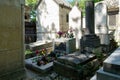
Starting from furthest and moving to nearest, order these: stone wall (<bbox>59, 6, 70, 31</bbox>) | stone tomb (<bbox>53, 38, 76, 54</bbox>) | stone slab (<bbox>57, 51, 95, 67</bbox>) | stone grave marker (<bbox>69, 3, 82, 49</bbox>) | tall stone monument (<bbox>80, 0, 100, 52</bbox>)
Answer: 1. stone wall (<bbox>59, 6, 70, 31</bbox>)
2. stone grave marker (<bbox>69, 3, 82, 49</bbox>)
3. stone tomb (<bbox>53, 38, 76, 54</bbox>)
4. tall stone monument (<bbox>80, 0, 100, 52</bbox>)
5. stone slab (<bbox>57, 51, 95, 67</bbox>)

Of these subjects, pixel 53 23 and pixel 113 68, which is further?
pixel 53 23

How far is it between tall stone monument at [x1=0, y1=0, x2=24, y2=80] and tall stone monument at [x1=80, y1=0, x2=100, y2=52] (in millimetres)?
3082

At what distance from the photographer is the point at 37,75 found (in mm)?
5535

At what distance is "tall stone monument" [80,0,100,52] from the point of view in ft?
22.6

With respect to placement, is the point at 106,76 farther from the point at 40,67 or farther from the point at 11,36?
the point at 40,67

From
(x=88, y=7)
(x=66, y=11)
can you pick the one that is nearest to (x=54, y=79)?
(x=88, y=7)

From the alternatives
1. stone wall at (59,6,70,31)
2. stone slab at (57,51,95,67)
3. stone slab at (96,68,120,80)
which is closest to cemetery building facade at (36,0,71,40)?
stone wall at (59,6,70,31)

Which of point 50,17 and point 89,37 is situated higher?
point 50,17

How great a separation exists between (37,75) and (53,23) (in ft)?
41.7

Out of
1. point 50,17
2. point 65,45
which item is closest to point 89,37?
point 65,45

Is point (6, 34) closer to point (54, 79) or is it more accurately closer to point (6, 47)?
point (6, 47)

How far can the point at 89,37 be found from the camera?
713 centimetres

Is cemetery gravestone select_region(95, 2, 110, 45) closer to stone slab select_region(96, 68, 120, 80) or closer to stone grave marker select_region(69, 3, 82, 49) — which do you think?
stone grave marker select_region(69, 3, 82, 49)

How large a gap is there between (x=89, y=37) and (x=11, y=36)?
3895mm
